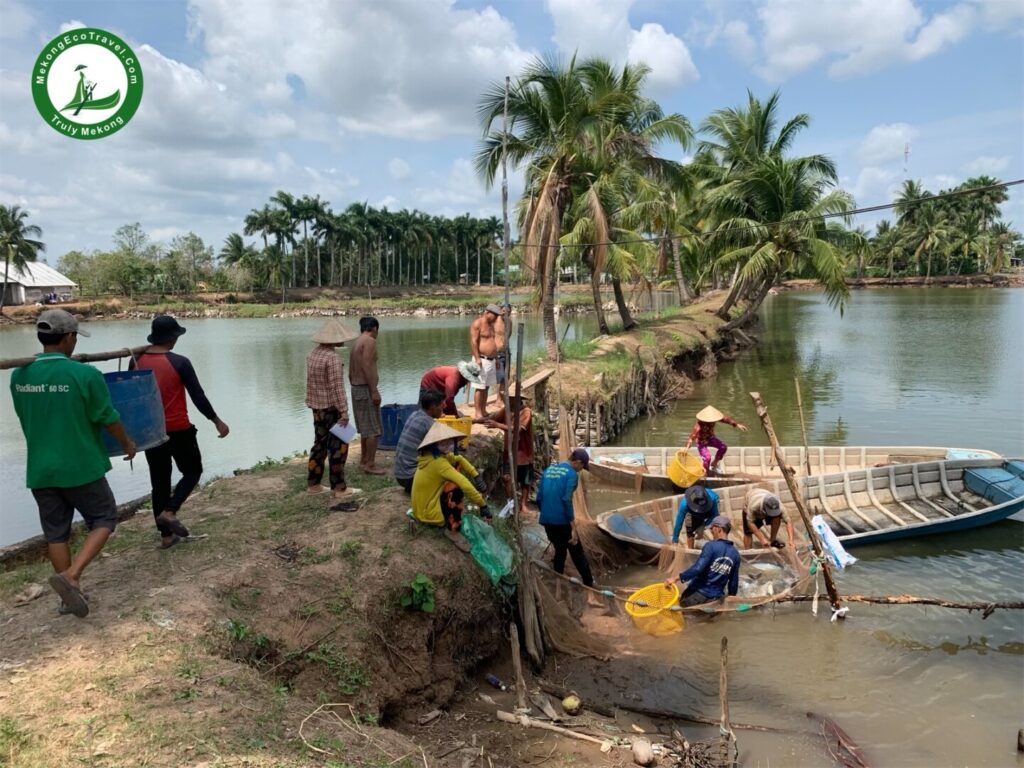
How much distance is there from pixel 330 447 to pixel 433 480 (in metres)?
1.53

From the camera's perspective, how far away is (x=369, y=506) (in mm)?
6246

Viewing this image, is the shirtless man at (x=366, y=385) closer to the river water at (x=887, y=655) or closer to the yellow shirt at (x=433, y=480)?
the yellow shirt at (x=433, y=480)

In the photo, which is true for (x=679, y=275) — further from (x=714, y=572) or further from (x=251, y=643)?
(x=251, y=643)

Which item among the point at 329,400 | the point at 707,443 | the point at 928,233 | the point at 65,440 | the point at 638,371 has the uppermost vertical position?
the point at 928,233

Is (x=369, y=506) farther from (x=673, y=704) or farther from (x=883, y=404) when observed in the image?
(x=883, y=404)

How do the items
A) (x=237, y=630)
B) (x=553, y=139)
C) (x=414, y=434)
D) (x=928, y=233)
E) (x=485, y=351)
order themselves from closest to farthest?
1. (x=237, y=630)
2. (x=414, y=434)
3. (x=485, y=351)
4. (x=553, y=139)
5. (x=928, y=233)

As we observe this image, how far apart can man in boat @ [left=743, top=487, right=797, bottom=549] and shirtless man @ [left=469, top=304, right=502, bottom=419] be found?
3617 mm

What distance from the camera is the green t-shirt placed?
12.8 feet

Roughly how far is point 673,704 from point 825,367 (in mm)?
22491

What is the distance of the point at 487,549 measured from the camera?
5797 mm

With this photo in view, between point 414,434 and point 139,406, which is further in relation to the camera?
point 414,434

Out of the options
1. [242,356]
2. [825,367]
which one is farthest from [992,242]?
[242,356]

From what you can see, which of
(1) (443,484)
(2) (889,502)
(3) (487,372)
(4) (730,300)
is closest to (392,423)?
(3) (487,372)

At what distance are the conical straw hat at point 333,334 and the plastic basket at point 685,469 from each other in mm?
6181
